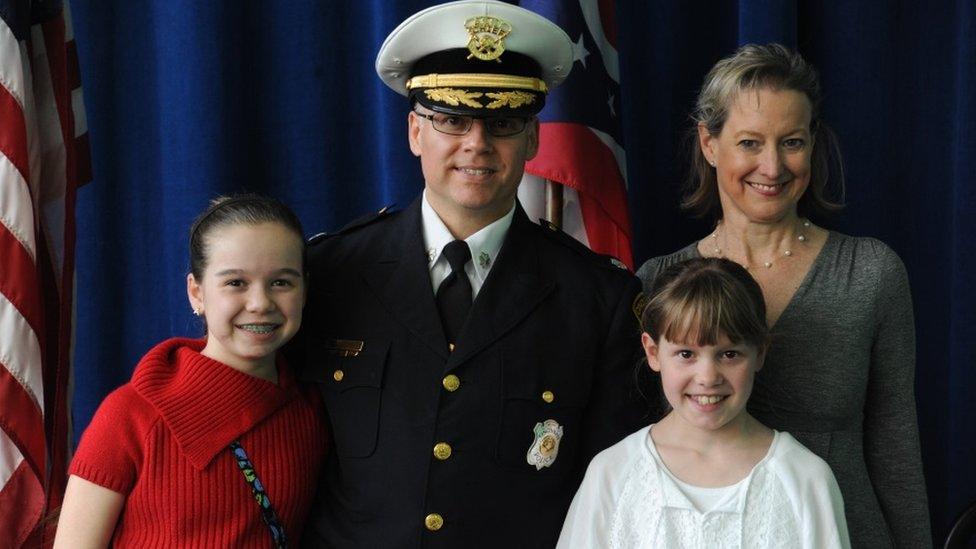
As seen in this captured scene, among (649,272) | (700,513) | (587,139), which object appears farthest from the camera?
(587,139)

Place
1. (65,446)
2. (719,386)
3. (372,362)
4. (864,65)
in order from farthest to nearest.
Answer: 1. (864,65)
2. (65,446)
3. (372,362)
4. (719,386)

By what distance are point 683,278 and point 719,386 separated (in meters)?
0.22

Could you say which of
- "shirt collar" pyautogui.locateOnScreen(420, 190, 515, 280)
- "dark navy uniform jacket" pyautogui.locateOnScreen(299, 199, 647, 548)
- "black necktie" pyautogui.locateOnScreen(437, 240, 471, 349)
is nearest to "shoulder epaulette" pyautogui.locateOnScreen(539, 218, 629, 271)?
"dark navy uniform jacket" pyautogui.locateOnScreen(299, 199, 647, 548)

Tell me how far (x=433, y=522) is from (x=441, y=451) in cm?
13

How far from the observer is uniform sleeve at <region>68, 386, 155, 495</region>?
2.02m

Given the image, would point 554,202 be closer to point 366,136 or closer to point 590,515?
point 366,136

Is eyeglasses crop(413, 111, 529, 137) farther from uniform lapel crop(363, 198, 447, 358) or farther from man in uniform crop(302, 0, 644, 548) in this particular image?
uniform lapel crop(363, 198, 447, 358)

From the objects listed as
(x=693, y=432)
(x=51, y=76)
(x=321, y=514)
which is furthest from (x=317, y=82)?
(x=693, y=432)

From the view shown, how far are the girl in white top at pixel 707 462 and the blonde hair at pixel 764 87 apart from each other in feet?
1.48

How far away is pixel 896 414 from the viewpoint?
237 cm

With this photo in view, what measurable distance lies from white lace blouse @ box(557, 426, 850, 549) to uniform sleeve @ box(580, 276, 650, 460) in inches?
3.5

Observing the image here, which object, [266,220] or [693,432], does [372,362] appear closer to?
[266,220]

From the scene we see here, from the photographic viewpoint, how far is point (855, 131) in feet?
10.5

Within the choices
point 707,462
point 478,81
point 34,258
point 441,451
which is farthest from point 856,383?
point 34,258
